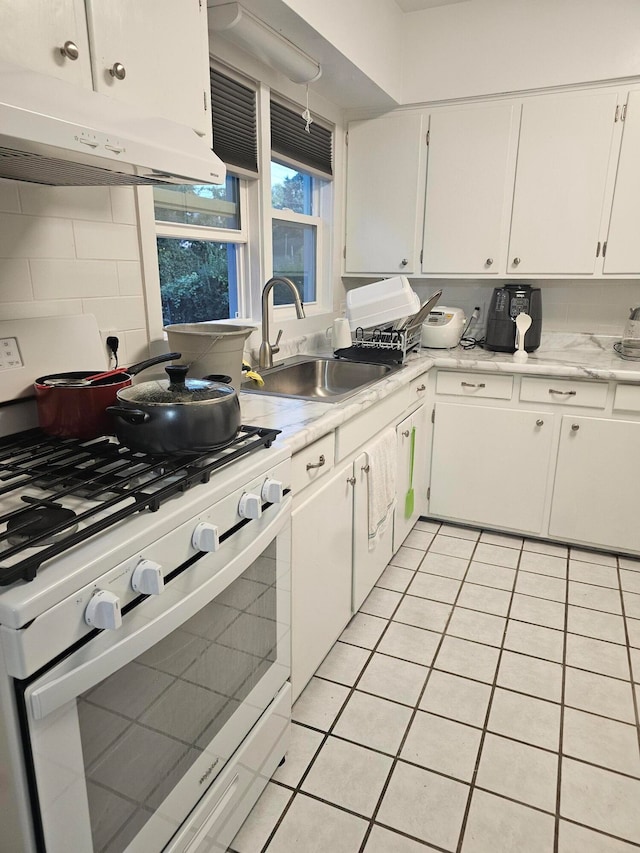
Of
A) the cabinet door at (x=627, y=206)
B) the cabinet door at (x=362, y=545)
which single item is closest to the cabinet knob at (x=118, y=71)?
the cabinet door at (x=362, y=545)

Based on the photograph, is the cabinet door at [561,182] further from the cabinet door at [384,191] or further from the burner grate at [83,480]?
the burner grate at [83,480]

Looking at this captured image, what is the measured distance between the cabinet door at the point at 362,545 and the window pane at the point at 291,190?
143 cm

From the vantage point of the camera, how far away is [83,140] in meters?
0.98

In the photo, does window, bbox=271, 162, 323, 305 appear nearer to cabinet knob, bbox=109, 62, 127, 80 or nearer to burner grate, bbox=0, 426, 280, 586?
cabinet knob, bbox=109, 62, 127, 80

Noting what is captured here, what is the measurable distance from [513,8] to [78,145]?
108 inches

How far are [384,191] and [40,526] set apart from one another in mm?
2876

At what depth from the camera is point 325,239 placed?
10.7 ft

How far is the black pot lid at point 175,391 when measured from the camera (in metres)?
1.20

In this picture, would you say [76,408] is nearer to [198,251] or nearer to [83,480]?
[83,480]

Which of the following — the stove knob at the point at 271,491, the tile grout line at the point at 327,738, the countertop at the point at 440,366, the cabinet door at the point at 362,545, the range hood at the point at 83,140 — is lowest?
the tile grout line at the point at 327,738

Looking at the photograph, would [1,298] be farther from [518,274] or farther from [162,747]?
[518,274]

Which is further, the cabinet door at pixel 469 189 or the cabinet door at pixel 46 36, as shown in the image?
the cabinet door at pixel 469 189

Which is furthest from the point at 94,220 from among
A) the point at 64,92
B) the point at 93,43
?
the point at 64,92

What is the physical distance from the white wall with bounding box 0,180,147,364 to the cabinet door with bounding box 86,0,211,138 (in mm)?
355
